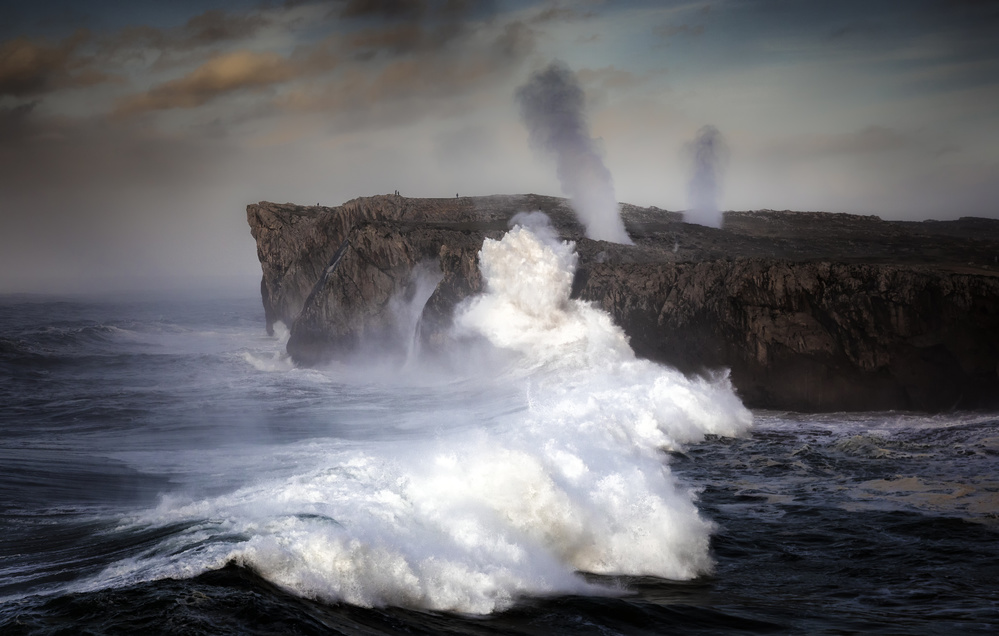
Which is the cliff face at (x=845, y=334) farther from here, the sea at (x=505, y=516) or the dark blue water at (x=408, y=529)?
the dark blue water at (x=408, y=529)

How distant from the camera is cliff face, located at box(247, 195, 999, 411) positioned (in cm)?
2150

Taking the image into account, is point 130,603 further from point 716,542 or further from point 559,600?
point 716,542

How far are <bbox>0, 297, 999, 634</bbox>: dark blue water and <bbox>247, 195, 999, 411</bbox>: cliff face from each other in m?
1.60

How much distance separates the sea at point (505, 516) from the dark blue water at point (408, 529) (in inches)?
1.8

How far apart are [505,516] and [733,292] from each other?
49.2ft

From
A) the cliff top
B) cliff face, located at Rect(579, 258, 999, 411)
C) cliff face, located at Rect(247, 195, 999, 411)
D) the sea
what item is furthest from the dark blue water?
the cliff top

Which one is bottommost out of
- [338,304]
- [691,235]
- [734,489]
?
[734,489]

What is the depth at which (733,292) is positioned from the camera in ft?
79.4

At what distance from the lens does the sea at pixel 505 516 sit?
28.2 ft

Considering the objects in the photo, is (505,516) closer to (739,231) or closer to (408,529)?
(408,529)

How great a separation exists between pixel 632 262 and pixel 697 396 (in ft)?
37.6

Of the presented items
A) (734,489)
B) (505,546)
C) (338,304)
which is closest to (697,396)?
(734,489)

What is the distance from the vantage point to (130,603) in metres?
7.96

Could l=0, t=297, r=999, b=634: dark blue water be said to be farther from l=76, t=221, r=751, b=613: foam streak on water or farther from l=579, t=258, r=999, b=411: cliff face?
l=579, t=258, r=999, b=411: cliff face
